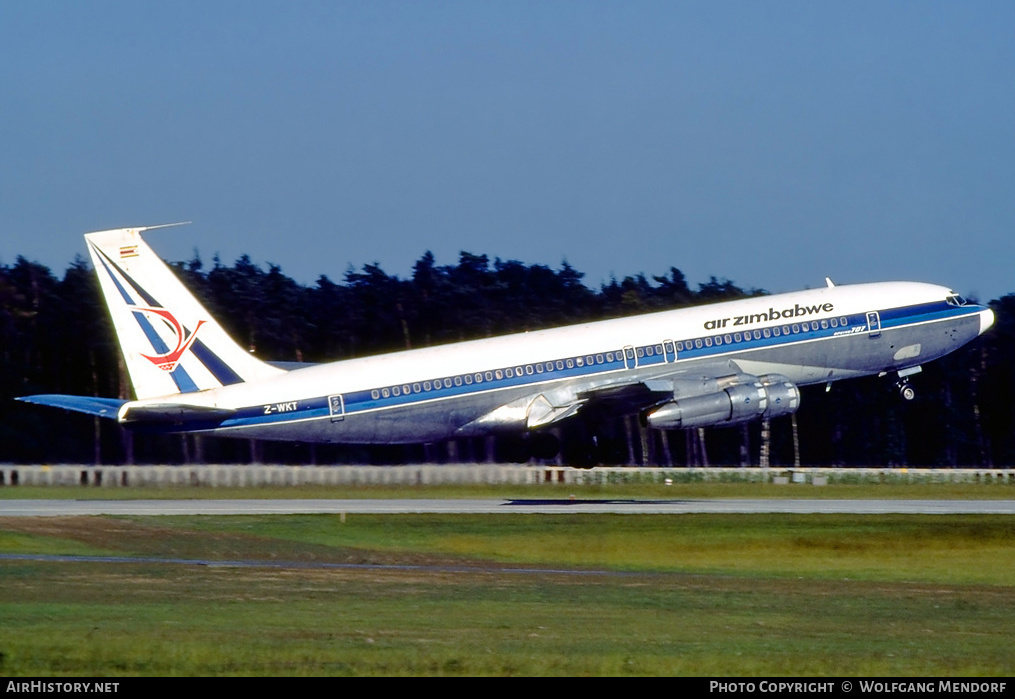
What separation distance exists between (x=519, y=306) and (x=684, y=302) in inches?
496

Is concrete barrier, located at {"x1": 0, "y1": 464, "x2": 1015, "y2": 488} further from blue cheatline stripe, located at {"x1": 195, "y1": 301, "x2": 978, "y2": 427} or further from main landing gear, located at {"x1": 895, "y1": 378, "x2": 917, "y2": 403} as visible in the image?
main landing gear, located at {"x1": 895, "y1": 378, "x2": 917, "y2": 403}

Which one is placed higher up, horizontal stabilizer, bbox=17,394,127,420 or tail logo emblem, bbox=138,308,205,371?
tail logo emblem, bbox=138,308,205,371

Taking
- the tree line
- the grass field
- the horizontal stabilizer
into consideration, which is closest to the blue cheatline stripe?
the horizontal stabilizer

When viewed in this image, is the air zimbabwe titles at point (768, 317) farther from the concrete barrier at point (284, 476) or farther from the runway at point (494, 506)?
the concrete barrier at point (284, 476)

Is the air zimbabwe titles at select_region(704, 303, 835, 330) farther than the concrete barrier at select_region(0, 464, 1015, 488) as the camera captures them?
No

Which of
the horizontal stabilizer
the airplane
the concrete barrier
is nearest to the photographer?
the horizontal stabilizer

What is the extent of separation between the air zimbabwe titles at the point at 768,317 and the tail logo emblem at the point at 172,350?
17.8 m

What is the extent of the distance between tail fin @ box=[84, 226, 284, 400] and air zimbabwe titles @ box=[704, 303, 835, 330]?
16501 mm

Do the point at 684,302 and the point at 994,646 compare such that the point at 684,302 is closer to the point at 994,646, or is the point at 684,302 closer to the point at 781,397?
the point at 781,397

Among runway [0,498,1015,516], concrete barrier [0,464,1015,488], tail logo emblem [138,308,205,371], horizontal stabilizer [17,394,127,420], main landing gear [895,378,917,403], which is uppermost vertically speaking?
tail logo emblem [138,308,205,371]

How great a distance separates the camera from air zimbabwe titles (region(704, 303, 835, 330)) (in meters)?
52.5

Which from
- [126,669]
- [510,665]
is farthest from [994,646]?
[126,669]

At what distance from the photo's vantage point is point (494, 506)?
49156 mm

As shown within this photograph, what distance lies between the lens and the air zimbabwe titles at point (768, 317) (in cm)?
5247
